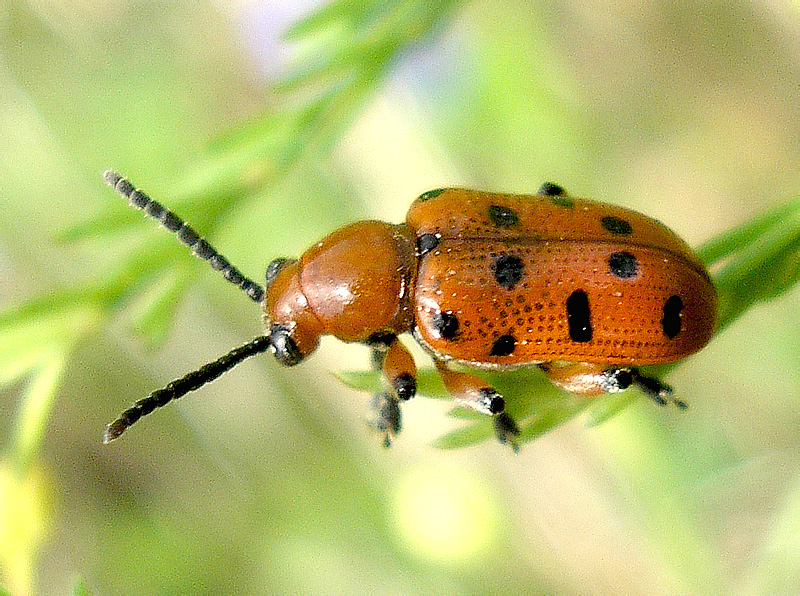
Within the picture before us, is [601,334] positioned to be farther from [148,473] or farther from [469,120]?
[148,473]

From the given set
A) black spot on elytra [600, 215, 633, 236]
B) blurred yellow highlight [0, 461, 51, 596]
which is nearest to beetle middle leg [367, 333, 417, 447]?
black spot on elytra [600, 215, 633, 236]

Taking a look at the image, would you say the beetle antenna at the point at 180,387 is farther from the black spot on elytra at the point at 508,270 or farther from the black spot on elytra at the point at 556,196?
the black spot on elytra at the point at 556,196

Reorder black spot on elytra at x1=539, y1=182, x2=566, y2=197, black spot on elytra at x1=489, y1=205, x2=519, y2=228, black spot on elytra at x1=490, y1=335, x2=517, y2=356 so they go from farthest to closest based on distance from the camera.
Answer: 1. black spot on elytra at x1=539, y1=182, x2=566, y2=197
2. black spot on elytra at x1=489, y1=205, x2=519, y2=228
3. black spot on elytra at x1=490, y1=335, x2=517, y2=356

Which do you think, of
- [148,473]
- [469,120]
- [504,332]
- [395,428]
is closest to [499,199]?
[504,332]

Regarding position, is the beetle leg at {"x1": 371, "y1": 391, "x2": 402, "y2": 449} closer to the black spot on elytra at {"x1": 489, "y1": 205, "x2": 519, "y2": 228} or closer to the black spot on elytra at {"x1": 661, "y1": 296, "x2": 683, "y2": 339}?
the black spot on elytra at {"x1": 489, "y1": 205, "x2": 519, "y2": 228}

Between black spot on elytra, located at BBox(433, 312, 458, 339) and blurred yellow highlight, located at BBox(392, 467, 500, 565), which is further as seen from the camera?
blurred yellow highlight, located at BBox(392, 467, 500, 565)

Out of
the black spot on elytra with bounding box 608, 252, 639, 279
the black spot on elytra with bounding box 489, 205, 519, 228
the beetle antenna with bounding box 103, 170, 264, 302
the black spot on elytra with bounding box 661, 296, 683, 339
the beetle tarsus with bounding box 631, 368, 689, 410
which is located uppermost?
the beetle antenna with bounding box 103, 170, 264, 302

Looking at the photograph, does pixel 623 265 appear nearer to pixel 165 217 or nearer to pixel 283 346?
pixel 283 346
